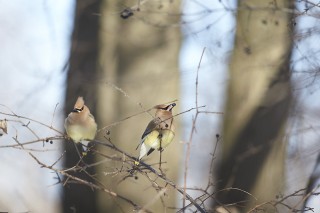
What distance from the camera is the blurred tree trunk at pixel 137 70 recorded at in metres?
3.59

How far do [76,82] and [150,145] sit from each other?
1.42 m

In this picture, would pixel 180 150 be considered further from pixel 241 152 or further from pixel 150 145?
pixel 150 145

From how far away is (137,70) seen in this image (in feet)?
12.2

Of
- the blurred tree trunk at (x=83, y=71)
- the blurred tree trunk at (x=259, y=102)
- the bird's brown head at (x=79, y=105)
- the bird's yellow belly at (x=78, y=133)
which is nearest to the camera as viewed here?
the bird's yellow belly at (x=78, y=133)

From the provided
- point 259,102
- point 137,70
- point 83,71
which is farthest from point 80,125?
point 259,102

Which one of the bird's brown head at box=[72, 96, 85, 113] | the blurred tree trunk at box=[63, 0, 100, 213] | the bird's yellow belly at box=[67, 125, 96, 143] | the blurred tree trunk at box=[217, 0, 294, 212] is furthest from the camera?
the blurred tree trunk at box=[217, 0, 294, 212]

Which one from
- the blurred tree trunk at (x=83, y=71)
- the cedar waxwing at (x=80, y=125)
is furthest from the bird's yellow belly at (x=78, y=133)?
the blurred tree trunk at (x=83, y=71)

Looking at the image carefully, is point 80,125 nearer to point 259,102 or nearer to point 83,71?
point 83,71

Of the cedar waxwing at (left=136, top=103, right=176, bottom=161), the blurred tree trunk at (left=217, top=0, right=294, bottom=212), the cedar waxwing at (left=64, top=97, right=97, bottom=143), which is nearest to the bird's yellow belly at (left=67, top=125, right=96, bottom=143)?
the cedar waxwing at (left=64, top=97, right=97, bottom=143)

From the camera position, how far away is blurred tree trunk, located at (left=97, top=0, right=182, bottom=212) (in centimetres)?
359

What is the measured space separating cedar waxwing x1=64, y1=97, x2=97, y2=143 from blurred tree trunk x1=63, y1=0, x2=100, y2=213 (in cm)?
136

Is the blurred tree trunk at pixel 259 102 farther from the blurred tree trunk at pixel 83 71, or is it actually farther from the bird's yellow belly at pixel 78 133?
the bird's yellow belly at pixel 78 133

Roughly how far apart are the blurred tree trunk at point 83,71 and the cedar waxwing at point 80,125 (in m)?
1.36

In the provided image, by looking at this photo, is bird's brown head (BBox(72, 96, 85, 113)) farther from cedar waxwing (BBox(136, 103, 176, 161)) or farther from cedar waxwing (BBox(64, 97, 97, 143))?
cedar waxwing (BBox(136, 103, 176, 161))
